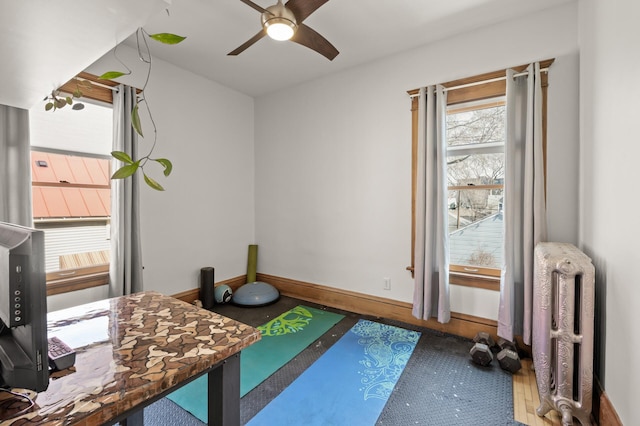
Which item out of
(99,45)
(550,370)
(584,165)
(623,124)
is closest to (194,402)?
(99,45)

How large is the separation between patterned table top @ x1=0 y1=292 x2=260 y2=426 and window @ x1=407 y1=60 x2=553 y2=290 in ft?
7.61

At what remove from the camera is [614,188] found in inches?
58.7

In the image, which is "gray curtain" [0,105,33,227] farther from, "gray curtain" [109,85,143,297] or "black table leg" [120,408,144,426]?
"black table leg" [120,408,144,426]

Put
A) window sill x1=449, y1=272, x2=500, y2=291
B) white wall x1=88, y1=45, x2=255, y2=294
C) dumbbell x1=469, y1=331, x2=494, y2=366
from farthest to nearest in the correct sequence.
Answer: white wall x1=88, y1=45, x2=255, y2=294 < window sill x1=449, y1=272, x2=500, y2=291 < dumbbell x1=469, y1=331, x2=494, y2=366

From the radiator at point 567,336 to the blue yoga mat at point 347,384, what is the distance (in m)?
0.91

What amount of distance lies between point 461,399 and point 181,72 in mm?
3956

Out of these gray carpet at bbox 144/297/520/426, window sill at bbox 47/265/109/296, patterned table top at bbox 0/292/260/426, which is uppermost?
patterned table top at bbox 0/292/260/426

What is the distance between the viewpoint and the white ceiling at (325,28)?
2.28 meters

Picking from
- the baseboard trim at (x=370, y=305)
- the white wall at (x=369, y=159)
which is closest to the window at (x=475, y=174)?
the white wall at (x=369, y=159)

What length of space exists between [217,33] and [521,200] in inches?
117

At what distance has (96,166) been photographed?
2777 mm

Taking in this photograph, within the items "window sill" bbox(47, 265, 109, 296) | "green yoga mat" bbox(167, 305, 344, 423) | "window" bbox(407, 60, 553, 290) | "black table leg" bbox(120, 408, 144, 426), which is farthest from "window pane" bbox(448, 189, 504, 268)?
"window sill" bbox(47, 265, 109, 296)

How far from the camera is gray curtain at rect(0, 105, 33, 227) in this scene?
2.11 metres

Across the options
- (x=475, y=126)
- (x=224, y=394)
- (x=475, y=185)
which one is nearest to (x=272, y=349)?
(x=224, y=394)
